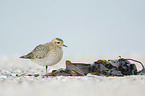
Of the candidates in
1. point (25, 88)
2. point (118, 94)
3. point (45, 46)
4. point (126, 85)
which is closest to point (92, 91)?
point (118, 94)

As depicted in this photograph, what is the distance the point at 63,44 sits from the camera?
5582 millimetres

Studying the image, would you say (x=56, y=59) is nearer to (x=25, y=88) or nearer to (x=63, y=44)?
(x=63, y=44)

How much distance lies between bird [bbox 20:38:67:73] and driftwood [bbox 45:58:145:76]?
1.02ft

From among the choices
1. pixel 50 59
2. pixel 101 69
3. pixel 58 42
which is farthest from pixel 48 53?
pixel 101 69

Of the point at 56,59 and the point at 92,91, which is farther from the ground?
the point at 56,59

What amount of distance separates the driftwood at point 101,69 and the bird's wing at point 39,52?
0.51 meters

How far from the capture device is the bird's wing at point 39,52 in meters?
5.34

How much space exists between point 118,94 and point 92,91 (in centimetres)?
34

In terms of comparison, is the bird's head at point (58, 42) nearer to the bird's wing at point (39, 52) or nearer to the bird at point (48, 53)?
the bird at point (48, 53)

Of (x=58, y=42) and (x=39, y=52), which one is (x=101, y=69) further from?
(x=39, y=52)

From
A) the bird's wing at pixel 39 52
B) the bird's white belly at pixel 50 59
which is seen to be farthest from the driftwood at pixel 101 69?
the bird's wing at pixel 39 52

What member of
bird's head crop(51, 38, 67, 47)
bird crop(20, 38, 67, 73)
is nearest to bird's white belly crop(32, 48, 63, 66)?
bird crop(20, 38, 67, 73)

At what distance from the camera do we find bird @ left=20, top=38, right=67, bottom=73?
528 cm

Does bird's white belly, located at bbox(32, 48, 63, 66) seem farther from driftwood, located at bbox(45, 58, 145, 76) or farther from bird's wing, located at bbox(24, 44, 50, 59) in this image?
driftwood, located at bbox(45, 58, 145, 76)
